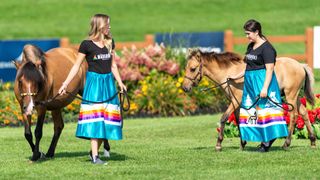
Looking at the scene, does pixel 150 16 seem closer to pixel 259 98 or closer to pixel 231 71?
pixel 231 71

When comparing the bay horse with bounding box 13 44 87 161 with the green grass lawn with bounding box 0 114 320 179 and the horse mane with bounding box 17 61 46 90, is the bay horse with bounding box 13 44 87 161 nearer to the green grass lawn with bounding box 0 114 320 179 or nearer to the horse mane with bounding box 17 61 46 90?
the horse mane with bounding box 17 61 46 90

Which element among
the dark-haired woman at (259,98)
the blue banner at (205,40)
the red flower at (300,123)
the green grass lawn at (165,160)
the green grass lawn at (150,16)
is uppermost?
the green grass lawn at (150,16)

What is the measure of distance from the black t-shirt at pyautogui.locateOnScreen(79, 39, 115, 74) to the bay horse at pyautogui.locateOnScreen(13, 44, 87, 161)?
86cm

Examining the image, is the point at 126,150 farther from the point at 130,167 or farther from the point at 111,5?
the point at 111,5

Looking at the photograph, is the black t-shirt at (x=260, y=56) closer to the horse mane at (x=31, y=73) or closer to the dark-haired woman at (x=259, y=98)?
the dark-haired woman at (x=259, y=98)

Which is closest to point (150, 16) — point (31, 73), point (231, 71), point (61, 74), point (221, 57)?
point (221, 57)

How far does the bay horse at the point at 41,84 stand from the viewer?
39.7ft

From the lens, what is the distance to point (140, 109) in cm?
2128

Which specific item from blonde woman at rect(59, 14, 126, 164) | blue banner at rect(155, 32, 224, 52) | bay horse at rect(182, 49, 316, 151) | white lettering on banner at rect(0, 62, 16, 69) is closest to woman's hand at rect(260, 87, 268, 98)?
bay horse at rect(182, 49, 316, 151)

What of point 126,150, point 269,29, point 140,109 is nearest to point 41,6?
point 269,29

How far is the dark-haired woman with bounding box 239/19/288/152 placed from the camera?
12750 mm

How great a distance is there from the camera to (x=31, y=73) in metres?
12.1

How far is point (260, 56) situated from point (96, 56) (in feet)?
8.16

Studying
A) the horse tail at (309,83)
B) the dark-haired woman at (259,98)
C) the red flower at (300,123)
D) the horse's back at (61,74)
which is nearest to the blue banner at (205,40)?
the red flower at (300,123)
